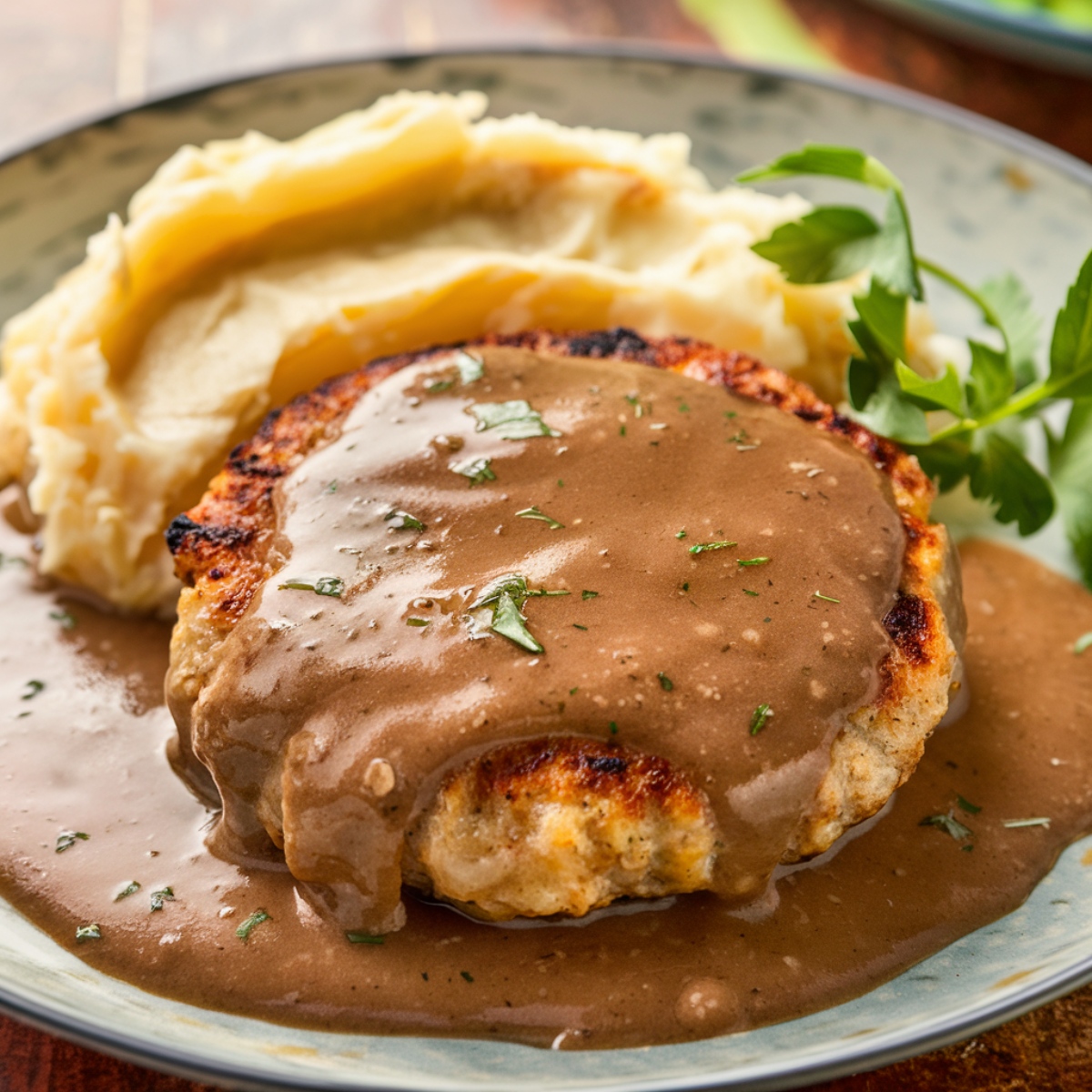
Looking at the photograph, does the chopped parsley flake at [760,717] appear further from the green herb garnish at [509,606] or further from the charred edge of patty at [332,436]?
the charred edge of patty at [332,436]

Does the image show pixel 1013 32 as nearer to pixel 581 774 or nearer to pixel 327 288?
pixel 327 288

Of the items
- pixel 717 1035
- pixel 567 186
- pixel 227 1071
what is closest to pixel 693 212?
pixel 567 186

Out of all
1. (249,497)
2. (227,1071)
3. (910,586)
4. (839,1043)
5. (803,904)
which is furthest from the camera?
(249,497)

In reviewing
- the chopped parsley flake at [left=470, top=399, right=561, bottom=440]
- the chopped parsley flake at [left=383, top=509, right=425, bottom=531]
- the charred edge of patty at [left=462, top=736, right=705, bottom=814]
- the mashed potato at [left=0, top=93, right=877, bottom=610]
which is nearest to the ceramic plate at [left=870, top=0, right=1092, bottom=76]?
the mashed potato at [left=0, top=93, right=877, bottom=610]

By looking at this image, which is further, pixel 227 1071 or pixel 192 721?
pixel 192 721

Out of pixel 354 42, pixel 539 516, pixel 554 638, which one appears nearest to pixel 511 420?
pixel 539 516

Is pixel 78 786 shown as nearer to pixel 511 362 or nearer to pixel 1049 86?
pixel 511 362

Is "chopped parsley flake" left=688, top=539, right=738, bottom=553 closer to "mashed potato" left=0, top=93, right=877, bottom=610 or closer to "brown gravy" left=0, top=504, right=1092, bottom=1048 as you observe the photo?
"brown gravy" left=0, top=504, right=1092, bottom=1048
